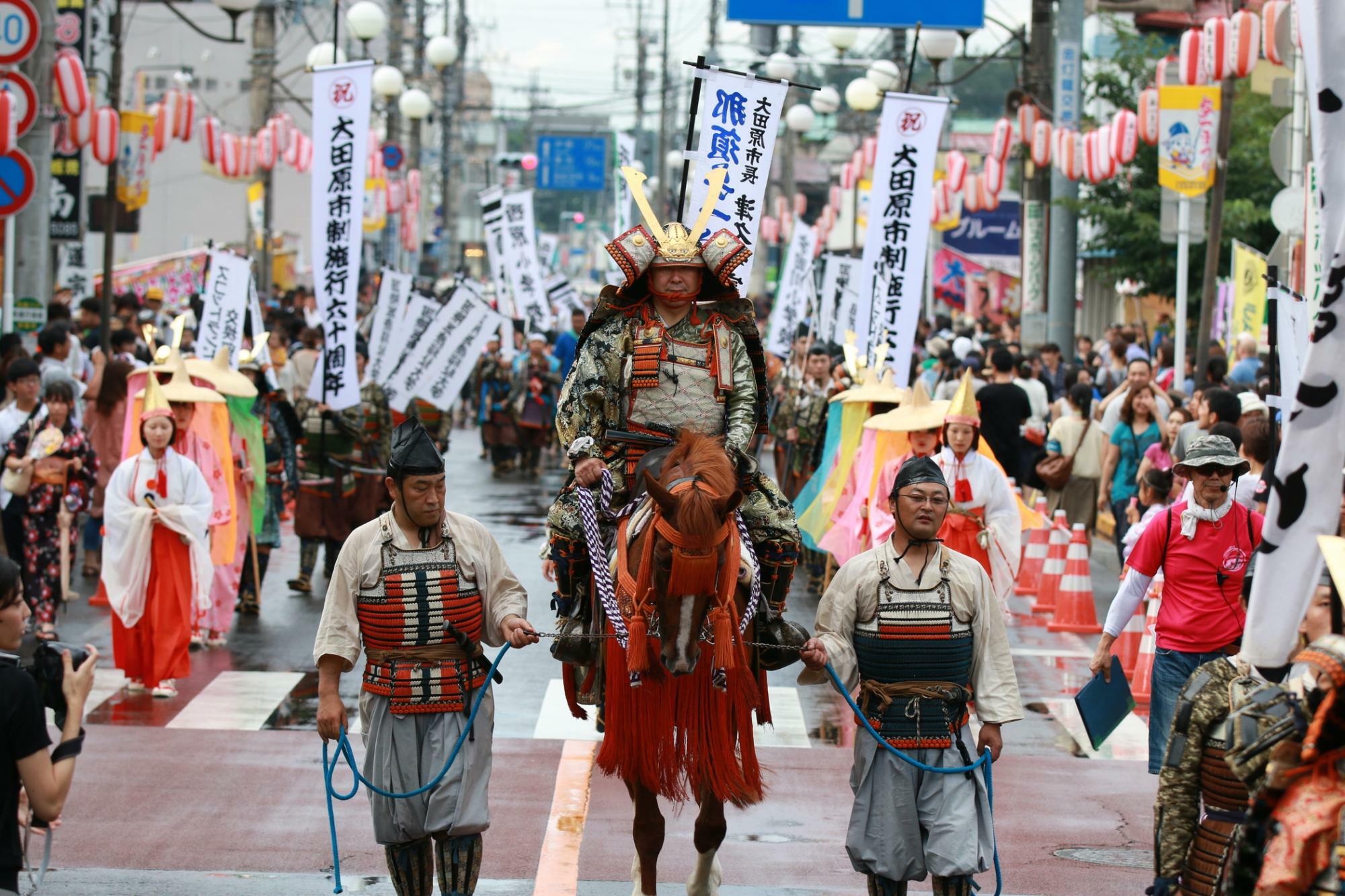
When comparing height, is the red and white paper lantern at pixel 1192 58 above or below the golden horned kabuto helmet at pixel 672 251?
above

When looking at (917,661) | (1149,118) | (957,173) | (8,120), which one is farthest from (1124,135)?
(917,661)

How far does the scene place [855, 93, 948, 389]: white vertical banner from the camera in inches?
572

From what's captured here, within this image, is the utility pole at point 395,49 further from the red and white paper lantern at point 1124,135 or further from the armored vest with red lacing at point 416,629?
the armored vest with red lacing at point 416,629

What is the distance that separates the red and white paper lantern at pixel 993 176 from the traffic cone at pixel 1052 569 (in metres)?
14.8

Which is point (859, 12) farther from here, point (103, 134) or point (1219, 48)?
point (103, 134)

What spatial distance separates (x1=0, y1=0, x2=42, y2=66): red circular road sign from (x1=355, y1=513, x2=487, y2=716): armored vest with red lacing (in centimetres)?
1101

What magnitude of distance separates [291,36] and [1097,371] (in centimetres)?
4529

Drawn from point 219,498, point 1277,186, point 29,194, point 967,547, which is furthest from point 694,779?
point 1277,186

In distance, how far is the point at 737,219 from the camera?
456 inches

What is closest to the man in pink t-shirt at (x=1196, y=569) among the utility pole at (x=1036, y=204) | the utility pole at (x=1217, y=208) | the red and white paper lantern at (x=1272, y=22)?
the red and white paper lantern at (x=1272, y=22)

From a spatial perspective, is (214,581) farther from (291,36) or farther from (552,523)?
(291,36)

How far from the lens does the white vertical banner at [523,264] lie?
96.2 feet

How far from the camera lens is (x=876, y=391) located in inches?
529

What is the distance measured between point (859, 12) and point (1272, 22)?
9.35 m
